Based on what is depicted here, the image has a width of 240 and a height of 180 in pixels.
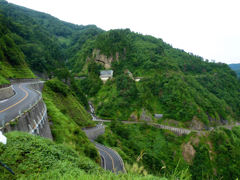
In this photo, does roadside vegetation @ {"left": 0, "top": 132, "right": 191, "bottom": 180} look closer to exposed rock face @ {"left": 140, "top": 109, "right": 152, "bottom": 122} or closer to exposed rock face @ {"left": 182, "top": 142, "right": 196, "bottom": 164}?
exposed rock face @ {"left": 182, "top": 142, "right": 196, "bottom": 164}

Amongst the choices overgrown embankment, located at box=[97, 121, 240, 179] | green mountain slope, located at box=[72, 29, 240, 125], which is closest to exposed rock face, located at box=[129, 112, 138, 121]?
green mountain slope, located at box=[72, 29, 240, 125]

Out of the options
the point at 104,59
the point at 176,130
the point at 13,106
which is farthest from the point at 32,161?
the point at 104,59

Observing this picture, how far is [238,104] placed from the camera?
102m

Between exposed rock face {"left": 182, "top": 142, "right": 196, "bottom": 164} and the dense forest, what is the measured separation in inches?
15.9

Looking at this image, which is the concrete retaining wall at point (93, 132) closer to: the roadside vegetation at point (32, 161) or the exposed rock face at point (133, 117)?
the exposed rock face at point (133, 117)

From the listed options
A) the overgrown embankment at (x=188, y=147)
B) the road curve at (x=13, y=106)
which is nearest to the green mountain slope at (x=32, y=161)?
the road curve at (x=13, y=106)

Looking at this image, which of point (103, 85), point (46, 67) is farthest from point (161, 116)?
point (46, 67)

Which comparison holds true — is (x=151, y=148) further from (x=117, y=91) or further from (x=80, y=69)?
(x=80, y=69)

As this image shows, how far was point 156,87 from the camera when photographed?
87250 mm

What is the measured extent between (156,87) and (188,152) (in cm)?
3807

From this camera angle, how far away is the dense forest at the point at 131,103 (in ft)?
92.3

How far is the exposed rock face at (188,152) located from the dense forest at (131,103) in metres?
0.40

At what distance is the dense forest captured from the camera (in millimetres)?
28120

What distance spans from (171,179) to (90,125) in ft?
140
